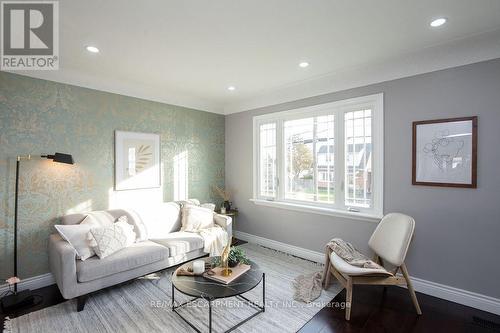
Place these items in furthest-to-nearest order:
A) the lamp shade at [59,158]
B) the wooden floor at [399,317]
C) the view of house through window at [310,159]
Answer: the view of house through window at [310,159], the lamp shade at [59,158], the wooden floor at [399,317]

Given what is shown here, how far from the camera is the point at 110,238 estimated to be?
2.71 meters

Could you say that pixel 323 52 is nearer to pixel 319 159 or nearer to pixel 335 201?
pixel 319 159

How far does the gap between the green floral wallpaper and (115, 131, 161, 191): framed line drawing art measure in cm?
8

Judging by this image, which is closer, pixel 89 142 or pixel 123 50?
pixel 123 50

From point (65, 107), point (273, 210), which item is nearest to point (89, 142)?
point (65, 107)

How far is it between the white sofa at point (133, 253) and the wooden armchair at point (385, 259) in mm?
1843

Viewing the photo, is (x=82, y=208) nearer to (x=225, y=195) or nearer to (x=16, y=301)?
(x=16, y=301)

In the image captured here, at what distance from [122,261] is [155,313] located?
655 millimetres

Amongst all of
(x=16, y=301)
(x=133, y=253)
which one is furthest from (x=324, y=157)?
(x=16, y=301)

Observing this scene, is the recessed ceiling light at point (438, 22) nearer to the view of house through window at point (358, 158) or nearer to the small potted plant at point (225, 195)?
the view of house through window at point (358, 158)

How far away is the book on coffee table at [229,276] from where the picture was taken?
2.22 metres

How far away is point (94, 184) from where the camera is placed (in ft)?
10.8

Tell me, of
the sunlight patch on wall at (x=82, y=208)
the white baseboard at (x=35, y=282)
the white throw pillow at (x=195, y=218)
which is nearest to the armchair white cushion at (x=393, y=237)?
the white throw pillow at (x=195, y=218)

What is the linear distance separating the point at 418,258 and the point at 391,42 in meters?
2.35
